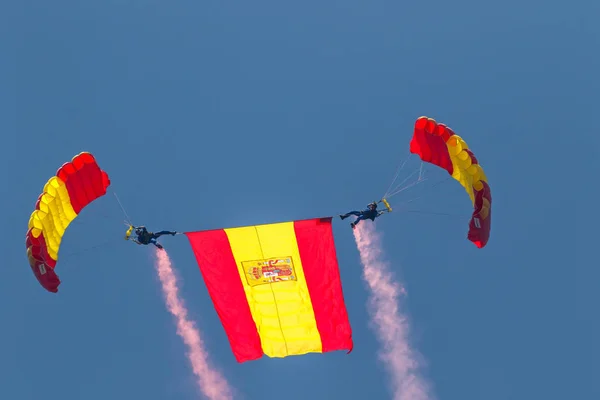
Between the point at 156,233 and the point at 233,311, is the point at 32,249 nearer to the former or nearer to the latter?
the point at 156,233

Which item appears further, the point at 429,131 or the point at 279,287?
the point at 279,287

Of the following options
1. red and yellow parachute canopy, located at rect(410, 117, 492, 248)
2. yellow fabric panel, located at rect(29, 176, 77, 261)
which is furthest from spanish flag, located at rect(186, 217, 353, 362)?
red and yellow parachute canopy, located at rect(410, 117, 492, 248)

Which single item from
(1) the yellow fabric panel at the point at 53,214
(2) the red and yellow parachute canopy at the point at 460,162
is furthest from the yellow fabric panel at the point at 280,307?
(2) the red and yellow parachute canopy at the point at 460,162

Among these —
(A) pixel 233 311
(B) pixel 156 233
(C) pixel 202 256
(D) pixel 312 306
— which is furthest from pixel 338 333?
(B) pixel 156 233

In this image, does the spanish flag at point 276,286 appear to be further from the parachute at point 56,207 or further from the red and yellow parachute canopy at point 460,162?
the red and yellow parachute canopy at point 460,162

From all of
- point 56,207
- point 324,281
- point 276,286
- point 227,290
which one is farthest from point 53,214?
point 324,281

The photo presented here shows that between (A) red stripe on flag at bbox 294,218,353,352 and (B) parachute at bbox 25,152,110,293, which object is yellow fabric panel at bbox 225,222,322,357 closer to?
(A) red stripe on flag at bbox 294,218,353,352

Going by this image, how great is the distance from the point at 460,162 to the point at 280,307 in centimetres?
757

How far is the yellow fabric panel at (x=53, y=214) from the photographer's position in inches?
886

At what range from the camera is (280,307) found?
25047mm

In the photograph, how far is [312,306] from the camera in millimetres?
24953

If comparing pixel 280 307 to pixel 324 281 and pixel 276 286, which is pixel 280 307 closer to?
A: pixel 276 286

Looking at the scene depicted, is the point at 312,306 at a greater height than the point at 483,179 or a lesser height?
lesser

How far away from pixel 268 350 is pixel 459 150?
29.8 feet
